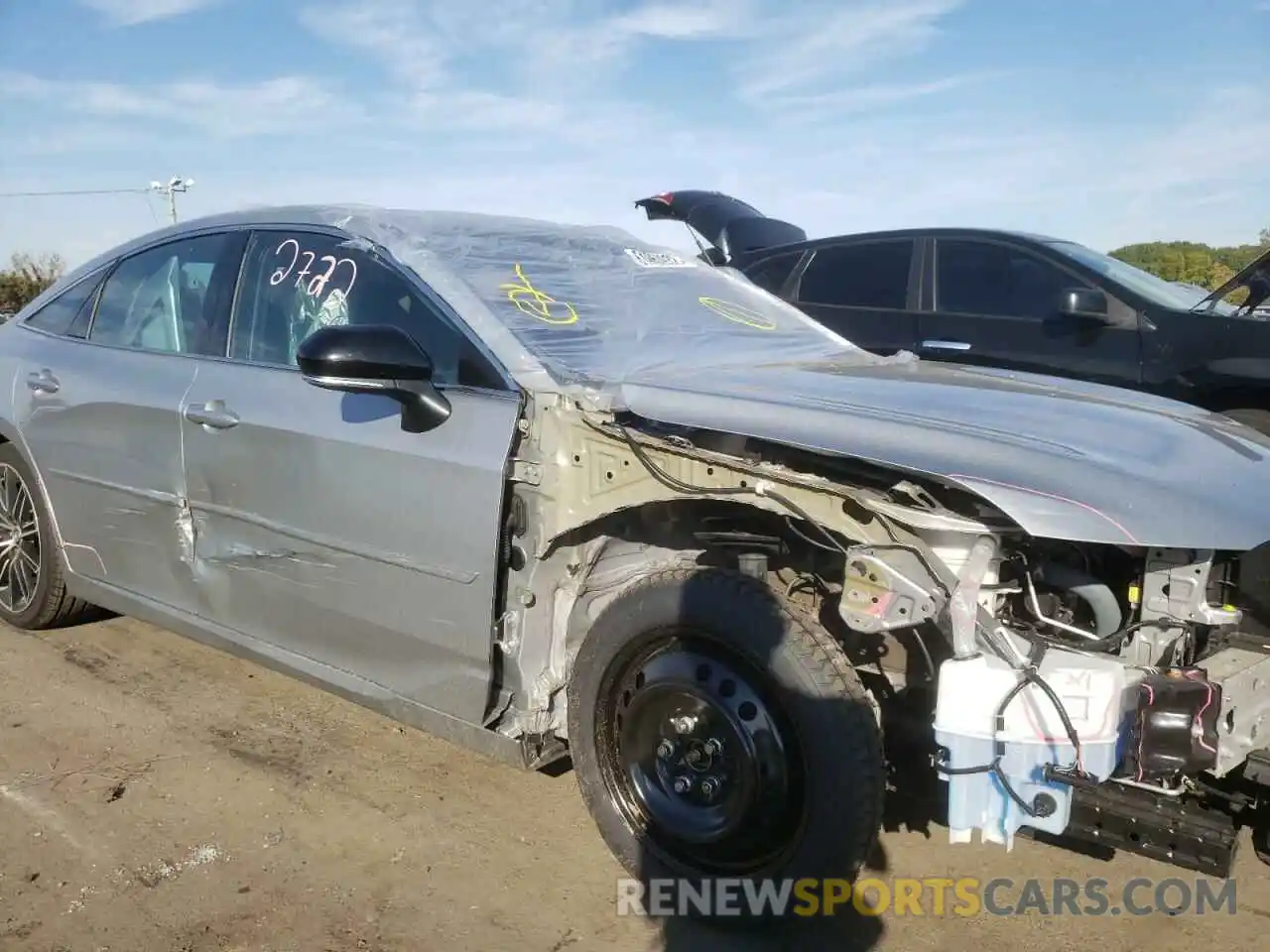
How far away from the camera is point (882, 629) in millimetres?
2178

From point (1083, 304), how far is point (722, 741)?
406cm

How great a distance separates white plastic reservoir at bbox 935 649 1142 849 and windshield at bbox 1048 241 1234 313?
4261 millimetres

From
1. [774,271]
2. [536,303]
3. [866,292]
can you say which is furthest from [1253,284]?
[536,303]

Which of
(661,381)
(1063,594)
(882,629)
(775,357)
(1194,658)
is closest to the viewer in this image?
(882,629)

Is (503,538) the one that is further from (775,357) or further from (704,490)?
(775,357)

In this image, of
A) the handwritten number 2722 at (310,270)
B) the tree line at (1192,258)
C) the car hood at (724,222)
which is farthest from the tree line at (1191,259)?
the handwritten number 2722 at (310,270)

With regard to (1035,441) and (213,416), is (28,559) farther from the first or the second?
(1035,441)

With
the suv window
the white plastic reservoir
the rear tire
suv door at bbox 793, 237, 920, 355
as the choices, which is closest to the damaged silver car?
the white plastic reservoir

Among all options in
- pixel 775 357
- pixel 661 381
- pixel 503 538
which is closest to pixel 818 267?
pixel 775 357

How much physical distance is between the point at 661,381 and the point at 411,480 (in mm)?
702

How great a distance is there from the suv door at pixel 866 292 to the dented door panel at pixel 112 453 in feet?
13.9

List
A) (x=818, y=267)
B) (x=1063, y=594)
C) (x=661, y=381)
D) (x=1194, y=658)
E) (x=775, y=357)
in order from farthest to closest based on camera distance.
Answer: (x=818, y=267) < (x=775, y=357) < (x=661, y=381) < (x=1063, y=594) < (x=1194, y=658)

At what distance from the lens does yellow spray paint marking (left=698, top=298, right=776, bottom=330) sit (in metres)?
3.81

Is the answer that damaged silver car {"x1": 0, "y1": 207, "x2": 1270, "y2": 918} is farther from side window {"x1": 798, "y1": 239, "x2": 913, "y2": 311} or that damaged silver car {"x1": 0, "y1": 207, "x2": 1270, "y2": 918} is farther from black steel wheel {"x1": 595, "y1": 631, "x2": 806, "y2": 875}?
side window {"x1": 798, "y1": 239, "x2": 913, "y2": 311}
